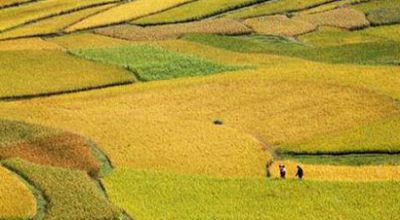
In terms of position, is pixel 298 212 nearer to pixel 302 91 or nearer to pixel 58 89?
pixel 302 91

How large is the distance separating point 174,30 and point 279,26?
11.5 m

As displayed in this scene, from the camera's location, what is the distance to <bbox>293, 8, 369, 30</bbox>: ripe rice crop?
3612 inches

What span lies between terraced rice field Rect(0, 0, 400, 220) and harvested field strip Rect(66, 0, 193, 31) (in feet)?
1.06

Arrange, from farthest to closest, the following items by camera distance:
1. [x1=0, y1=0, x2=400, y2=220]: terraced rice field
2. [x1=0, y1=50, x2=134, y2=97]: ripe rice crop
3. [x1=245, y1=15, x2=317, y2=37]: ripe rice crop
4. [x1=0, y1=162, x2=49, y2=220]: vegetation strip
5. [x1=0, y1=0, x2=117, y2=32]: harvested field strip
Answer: [x1=0, y1=0, x2=117, y2=32]: harvested field strip
[x1=245, y1=15, x2=317, y2=37]: ripe rice crop
[x1=0, y1=50, x2=134, y2=97]: ripe rice crop
[x1=0, y1=0, x2=400, y2=220]: terraced rice field
[x1=0, y1=162, x2=49, y2=220]: vegetation strip

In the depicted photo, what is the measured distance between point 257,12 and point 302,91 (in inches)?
1418

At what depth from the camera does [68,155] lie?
4559 cm

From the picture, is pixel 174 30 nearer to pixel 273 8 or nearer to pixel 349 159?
pixel 273 8

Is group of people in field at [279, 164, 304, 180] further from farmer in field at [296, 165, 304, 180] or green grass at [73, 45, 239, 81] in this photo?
green grass at [73, 45, 239, 81]

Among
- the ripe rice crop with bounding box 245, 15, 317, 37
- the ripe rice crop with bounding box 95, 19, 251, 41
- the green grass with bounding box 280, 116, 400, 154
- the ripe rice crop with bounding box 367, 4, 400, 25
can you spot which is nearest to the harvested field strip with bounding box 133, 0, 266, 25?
the ripe rice crop with bounding box 95, 19, 251, 41

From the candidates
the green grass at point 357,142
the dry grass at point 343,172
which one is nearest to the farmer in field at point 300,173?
the dry grass at point 343,172

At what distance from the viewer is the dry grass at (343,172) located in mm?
45438

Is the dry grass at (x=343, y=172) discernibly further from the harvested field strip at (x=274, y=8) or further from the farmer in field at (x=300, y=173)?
the harvested field strip at (x=274, y=8)

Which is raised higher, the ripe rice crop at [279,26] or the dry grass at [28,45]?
the ripe rice crop at [279,26]

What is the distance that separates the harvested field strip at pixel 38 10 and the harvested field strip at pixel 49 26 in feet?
2.62
